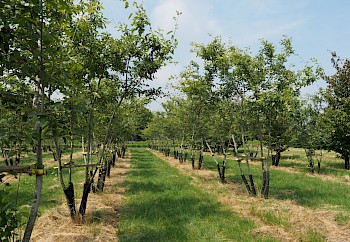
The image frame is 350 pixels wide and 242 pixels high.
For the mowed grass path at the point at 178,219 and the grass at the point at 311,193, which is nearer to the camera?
the mowed grass path at the point at 178,219

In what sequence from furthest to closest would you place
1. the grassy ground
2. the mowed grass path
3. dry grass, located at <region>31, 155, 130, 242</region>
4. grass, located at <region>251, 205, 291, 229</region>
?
1. grass, located at <region>251, 205, 291, 229</region>
2. the grassy ground
3. the mowed grass path
4. dry grass, located at <region>31, 155, 130, 242</region>

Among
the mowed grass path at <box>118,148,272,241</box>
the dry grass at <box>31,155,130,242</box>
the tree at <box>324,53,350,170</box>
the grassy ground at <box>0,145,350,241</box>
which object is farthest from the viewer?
the tree at <box>324,53,350,170</box>

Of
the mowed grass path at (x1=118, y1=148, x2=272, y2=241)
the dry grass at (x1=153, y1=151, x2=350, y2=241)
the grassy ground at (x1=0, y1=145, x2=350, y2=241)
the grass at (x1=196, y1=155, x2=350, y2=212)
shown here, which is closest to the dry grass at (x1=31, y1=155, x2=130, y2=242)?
the grassy ground at (x1=0, y1=145, x2=350, y2=241)

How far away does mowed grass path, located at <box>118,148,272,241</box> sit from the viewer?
8.21 metres

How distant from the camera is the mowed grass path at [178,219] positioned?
8.21 meters

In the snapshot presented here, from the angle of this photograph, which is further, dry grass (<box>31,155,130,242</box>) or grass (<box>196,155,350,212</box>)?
grass (<box>196,155,350,212</box>)

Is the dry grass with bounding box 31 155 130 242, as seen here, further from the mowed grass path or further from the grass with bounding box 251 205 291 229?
the grass with bounding box 251 205 291 229

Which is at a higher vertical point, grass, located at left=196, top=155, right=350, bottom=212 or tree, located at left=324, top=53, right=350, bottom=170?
tree, located at left=324, top=53, right=350, bottom=170

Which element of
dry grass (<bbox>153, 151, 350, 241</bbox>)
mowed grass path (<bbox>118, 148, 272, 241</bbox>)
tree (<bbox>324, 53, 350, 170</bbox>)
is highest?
tree (<bbox>324, 53, 350, 170</bbox>)

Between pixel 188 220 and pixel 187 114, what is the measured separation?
14616mm

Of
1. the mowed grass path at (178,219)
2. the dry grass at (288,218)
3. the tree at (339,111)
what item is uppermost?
the tree at (339,111)

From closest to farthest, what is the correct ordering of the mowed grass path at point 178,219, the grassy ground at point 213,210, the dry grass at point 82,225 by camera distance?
the dry grass at point 82,225 → the mowed grass path at point 178,219 → the grassy ground at point 213,210

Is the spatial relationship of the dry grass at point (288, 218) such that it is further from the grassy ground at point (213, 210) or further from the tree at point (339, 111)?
the tree at point (339, 111)

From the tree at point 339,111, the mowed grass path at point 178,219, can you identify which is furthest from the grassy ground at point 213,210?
the tree at point 339,111
